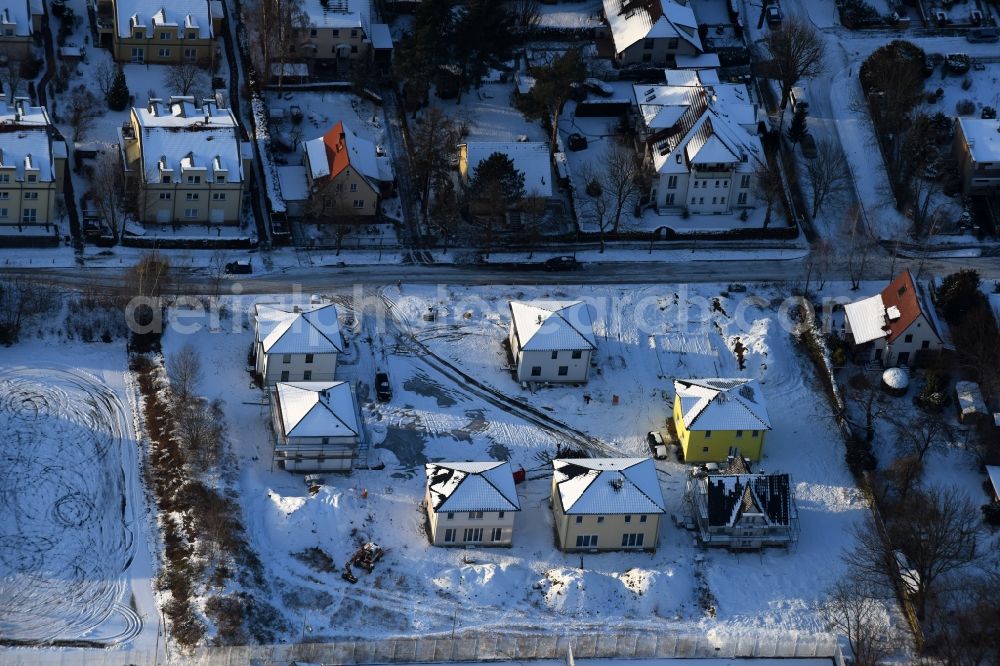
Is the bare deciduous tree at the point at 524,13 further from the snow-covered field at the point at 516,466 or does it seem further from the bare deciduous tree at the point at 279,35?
the snow-covered field at the point at 516,466

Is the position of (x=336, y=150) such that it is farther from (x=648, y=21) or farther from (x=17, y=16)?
(x=648, y=21)

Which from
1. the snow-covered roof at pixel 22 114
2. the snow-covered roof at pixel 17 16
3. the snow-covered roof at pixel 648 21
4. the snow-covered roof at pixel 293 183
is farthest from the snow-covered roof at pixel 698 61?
the snow-covered roof at pixel 17 16

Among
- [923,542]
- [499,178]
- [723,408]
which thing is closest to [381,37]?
[499,178]

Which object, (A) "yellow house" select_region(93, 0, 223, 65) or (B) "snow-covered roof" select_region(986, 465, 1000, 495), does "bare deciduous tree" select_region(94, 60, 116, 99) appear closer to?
(A) "yellow house" select_region(93, 0, 223, 65)

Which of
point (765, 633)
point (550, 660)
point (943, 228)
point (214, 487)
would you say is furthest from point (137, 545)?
point (943, 228)

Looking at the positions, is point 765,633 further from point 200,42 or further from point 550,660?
point 200,42

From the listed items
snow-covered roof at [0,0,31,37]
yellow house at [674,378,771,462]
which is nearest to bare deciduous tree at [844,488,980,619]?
yellow house at [674,378,771,462]
